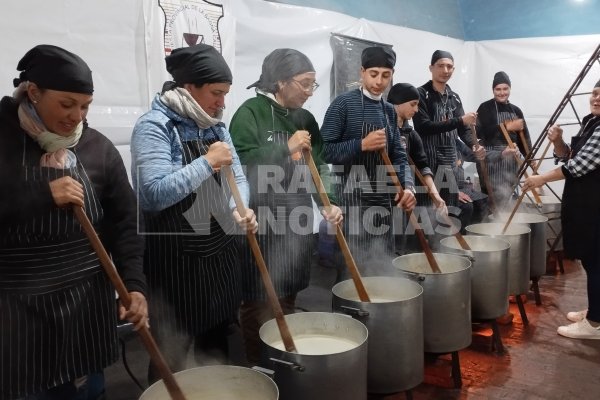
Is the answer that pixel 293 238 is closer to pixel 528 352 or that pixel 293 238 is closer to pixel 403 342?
pixel 403 342

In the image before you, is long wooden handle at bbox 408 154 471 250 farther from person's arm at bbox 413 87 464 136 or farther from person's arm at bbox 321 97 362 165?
person's arm at bbox 321 97 362 165

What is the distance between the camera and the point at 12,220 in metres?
1.48

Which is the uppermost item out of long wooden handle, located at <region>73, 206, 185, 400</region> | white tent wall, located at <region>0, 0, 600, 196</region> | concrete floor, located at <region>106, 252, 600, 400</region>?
white tent wall, located at <region>0, 0, 600, 196</region>

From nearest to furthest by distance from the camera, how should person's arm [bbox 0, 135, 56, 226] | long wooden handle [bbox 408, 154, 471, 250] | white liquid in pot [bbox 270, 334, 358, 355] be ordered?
person's arm [bbox 0, 135, 56, 226] → white liquid in pot [bbox 270, 334, 358, 355] → long wooden handle [bbox 408, 154, 471, 250]

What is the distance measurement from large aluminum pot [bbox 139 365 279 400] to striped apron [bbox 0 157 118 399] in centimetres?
35

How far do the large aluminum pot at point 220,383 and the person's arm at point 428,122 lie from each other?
9.75ft

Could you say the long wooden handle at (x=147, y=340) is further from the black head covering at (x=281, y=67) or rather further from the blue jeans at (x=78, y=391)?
the black head covering at (x=281, y=67)

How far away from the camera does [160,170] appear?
1.79 metres

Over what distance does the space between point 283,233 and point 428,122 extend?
2048mm

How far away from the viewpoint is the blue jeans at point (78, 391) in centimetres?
162

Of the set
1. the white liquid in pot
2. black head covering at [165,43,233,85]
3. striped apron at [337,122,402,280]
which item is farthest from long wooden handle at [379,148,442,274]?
black head covering at [165,43,233,85]

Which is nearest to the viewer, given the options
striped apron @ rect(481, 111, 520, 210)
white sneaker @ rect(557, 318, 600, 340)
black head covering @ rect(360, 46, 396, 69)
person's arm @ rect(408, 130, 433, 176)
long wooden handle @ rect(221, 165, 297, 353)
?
long wooden handle @ rect(221, 165, 297, 353)

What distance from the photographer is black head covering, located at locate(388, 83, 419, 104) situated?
3520 millimetres

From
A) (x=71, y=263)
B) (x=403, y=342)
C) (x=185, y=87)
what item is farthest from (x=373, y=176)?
(x=71, y=263)
